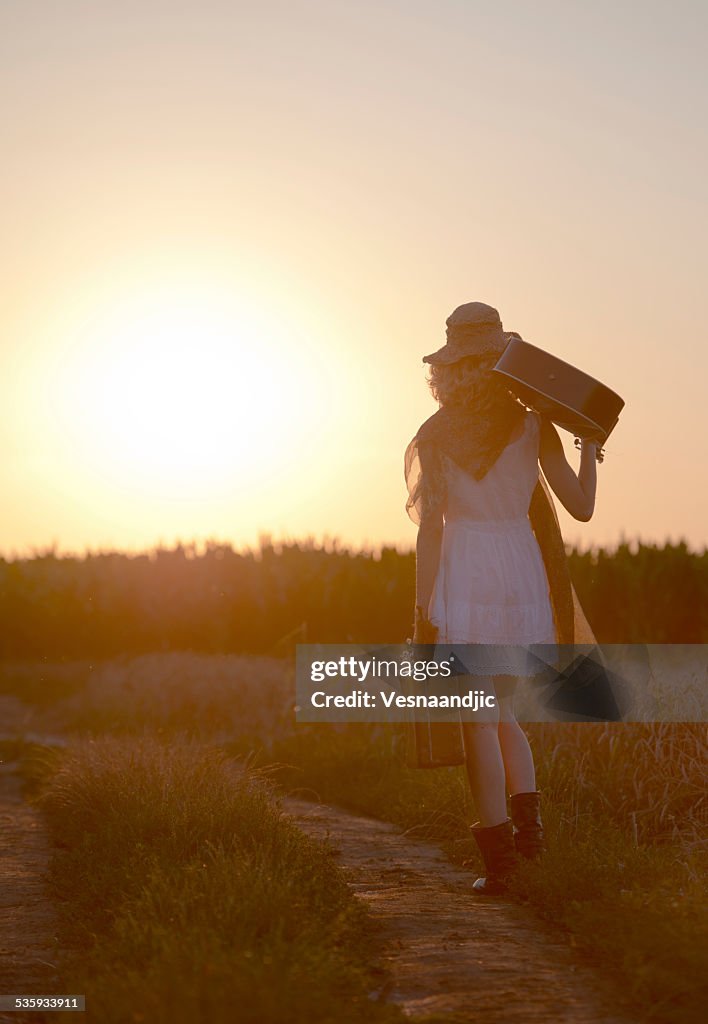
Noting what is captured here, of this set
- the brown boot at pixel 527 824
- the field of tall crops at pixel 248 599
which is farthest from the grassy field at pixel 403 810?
the field of tall crops at pixel 248 599

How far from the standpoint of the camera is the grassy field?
405cm

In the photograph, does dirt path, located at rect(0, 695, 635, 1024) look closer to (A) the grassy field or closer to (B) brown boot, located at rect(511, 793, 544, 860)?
(A) the grassy field

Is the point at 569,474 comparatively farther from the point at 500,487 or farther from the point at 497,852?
the point at 497,852

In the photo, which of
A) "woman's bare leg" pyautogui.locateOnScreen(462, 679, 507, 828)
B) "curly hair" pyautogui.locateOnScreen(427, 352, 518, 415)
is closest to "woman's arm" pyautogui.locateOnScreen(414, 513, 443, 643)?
"woman's bare leg" pyautogui.locateOnScreen(462, 679, 507, 828)

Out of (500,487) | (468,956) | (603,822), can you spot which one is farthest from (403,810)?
(468,956)

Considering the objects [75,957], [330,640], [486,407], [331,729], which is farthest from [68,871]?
[330,640]

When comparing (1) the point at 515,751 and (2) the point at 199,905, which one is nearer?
(2) the point at 199,905

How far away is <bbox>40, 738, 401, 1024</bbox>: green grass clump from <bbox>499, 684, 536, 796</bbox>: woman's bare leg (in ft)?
2.80

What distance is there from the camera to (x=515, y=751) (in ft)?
17.3

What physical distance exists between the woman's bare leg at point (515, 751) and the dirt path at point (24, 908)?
2.02 meters

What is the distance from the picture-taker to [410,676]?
5.25 m

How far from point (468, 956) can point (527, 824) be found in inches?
42.1

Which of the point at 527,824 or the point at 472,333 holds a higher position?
the point at 472,333

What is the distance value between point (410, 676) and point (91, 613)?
1385cm
